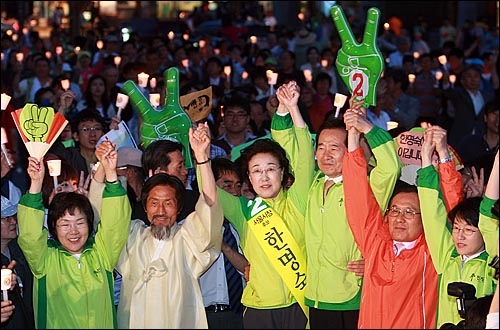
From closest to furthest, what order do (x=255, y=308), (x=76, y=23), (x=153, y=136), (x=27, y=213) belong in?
1. (x=27, y=213)
2. (x=255, y=308)
3. (x=153, y=136)
4. (x=76, y=23)

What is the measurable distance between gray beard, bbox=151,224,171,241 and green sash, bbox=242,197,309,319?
0.59 m

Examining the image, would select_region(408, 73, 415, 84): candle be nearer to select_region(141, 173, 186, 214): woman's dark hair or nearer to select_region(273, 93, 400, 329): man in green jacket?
select_region(273, 93, 400, 329): man in green jacket

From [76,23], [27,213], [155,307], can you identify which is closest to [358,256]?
[155,307]

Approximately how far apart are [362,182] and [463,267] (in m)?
0.67

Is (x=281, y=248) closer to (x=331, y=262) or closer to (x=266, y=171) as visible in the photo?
(x=331, y=262)

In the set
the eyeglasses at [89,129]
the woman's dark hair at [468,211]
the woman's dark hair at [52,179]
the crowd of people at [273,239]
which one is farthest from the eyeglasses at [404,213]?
the eyeglasses at [89,129]

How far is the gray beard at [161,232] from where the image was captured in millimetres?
5746

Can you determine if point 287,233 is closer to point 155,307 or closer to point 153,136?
point 155,307

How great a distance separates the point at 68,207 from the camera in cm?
586

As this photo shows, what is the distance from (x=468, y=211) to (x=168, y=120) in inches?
103

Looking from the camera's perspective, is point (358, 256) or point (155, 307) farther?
point (358, 256)

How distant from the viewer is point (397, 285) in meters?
5.81

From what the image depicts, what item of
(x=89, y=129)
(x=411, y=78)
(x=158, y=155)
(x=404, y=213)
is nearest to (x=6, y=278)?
(x=158, y=155)

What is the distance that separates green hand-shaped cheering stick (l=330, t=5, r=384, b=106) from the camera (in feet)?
21.5
